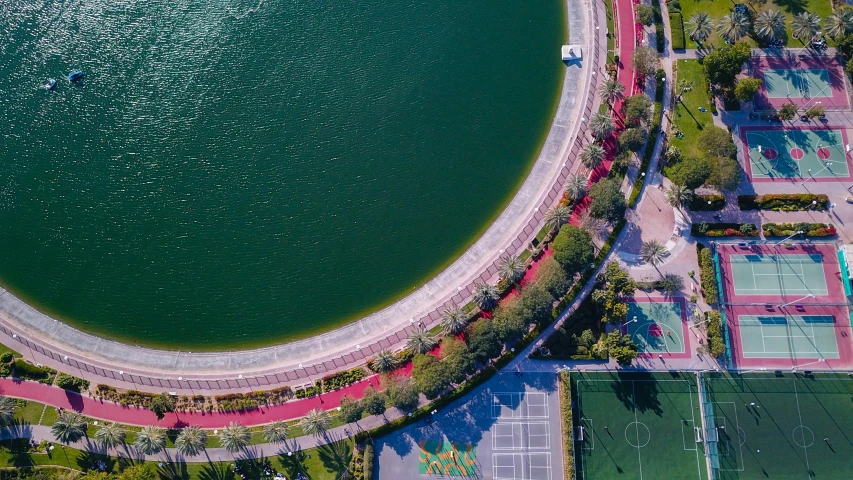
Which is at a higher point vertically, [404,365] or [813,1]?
[813,1]

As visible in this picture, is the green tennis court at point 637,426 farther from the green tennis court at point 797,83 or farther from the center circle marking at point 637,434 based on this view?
the green tennis court at point 797,83

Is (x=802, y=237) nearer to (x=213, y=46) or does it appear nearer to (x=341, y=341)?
(x=341, y=341)

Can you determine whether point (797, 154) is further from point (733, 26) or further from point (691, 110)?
point (733, 26)

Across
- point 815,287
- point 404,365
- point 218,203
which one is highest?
point 218,203

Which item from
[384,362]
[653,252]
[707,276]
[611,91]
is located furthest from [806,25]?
→ [384,362]

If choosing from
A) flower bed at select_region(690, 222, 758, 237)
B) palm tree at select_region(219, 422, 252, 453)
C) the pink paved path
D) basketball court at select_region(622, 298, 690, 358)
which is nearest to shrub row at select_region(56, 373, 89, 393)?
the pink paved path

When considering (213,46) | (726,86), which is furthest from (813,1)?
(213,46)
